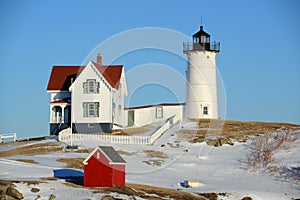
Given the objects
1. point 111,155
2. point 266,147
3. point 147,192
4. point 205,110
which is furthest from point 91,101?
point 147,192

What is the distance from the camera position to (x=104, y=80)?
50.3 metres

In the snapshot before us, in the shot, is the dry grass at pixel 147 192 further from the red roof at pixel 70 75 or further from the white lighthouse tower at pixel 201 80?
the white lighthouse tower at pixel 201 80

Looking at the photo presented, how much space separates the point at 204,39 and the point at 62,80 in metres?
14.7

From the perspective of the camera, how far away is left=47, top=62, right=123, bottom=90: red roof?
51.9 m

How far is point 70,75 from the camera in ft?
178

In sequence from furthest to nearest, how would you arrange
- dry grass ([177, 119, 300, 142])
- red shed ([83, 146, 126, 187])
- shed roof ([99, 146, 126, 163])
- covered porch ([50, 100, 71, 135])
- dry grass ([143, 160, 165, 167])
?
covered porch ([50, 100, 71, 135]) → dry grass ([177, 119, 300, 142]) → dry grass ([143, 160, 165, 167]) → shed roof ([99, 146, 126, 163]) → red shed ([83, 146, 126, 187])

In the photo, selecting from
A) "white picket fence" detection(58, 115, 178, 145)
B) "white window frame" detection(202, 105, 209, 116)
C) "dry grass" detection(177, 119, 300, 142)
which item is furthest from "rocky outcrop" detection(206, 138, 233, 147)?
"white window frame" detection(202, 105, 209, 116)

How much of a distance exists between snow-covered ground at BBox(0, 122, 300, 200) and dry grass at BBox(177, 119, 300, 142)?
5.71ft

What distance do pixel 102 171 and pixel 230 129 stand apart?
23419mm

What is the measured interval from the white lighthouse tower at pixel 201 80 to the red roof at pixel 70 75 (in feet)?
25.7

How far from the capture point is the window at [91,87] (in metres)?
50.6

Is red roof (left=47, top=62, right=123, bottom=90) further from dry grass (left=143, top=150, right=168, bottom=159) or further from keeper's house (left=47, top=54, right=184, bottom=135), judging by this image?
dry grass (left=143, top=150, right=168, bottom=159)

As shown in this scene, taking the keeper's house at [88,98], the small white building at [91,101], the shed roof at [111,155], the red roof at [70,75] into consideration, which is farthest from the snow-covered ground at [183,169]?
the red roof at [70,75]

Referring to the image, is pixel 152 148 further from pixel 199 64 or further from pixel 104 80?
pixel 199 64
